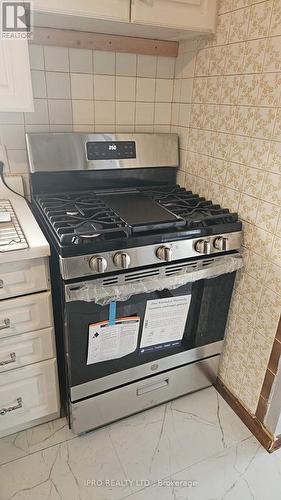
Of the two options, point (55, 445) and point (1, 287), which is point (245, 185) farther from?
point (55, 445)

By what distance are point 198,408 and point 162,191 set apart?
1031mm

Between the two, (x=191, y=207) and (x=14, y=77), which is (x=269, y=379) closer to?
(x=191, y=207)

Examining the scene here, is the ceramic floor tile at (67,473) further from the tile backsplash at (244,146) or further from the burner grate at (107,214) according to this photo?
the burner grate at (107,214)

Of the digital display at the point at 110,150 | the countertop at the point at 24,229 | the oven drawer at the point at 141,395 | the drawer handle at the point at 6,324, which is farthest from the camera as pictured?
the digital display at the point at 110,150

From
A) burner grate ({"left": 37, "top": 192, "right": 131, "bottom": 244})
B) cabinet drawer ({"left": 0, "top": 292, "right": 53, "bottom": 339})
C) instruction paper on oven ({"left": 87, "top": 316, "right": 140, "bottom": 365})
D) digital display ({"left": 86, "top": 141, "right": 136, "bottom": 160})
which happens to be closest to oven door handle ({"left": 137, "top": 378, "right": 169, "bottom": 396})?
instruction paper on oven ({"left": 87, "top": 316, "right": 140, "bottom": 365})

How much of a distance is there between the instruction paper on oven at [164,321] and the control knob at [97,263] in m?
0.27

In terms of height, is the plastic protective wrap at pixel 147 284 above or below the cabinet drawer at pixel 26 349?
above

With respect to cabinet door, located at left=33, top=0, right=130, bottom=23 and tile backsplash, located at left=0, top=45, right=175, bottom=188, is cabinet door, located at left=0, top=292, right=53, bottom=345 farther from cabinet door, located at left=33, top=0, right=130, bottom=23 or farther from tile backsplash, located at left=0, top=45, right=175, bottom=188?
cabinet door, located at left=33, top=0, right=130, bottom=23

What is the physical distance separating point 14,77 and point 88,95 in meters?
0.46

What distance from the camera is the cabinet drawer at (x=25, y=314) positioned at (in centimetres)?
111

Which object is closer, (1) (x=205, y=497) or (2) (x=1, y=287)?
(2) (x=1, y=287)

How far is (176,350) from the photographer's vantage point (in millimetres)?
1425

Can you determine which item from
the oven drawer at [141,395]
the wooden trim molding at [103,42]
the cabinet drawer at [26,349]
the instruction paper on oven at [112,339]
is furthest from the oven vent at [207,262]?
the wooden trim molding at [103,42]

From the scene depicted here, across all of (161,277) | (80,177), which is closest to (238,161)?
(161,277)
